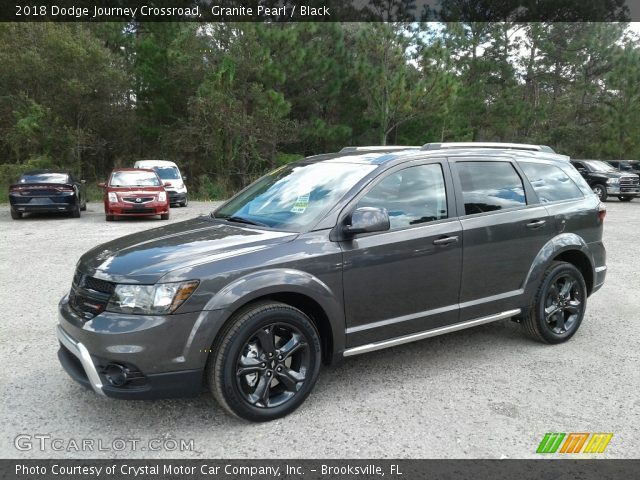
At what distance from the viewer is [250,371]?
11.3 feet

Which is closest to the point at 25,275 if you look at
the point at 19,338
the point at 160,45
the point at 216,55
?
the point at 19,338

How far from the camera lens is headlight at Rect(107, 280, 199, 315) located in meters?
3.23

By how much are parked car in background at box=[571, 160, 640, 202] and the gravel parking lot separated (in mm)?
19779

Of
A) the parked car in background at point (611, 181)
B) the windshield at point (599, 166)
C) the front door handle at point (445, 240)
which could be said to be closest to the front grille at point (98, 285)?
the front door handle at point (445, 240)

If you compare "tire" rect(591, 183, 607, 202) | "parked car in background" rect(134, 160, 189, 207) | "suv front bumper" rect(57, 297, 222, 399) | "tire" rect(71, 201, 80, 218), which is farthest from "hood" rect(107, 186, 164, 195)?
"tire" rect(591, 183, 607, 202)

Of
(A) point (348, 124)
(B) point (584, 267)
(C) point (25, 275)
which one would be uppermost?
(A) point (348, 124)

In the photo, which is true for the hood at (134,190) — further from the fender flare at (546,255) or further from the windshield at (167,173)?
the fender flare at (546,255)

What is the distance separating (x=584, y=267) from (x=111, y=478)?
438 centimetres

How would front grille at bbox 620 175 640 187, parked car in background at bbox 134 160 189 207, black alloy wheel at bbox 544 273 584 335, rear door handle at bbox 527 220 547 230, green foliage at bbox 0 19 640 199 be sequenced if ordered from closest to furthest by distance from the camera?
rear door handle at bbox 527 220 547 230 < black alloy wheel at bbox 544 273 584 335 < parked car in background at bbox 134 160 189 207 < front grille at bbox 620 175 640 187 < green foliage at bbox 0 19 640 199

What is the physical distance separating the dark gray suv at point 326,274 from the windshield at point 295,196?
0.02 meters

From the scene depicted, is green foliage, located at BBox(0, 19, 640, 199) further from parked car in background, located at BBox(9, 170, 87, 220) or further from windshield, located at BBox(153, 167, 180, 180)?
parked car in background, located at BBox(9, 170, 87, 220)

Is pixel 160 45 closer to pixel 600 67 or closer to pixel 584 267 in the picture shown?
pixel 600 67

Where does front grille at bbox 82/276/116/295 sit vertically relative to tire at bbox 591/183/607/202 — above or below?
above

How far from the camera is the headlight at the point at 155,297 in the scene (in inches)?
127
